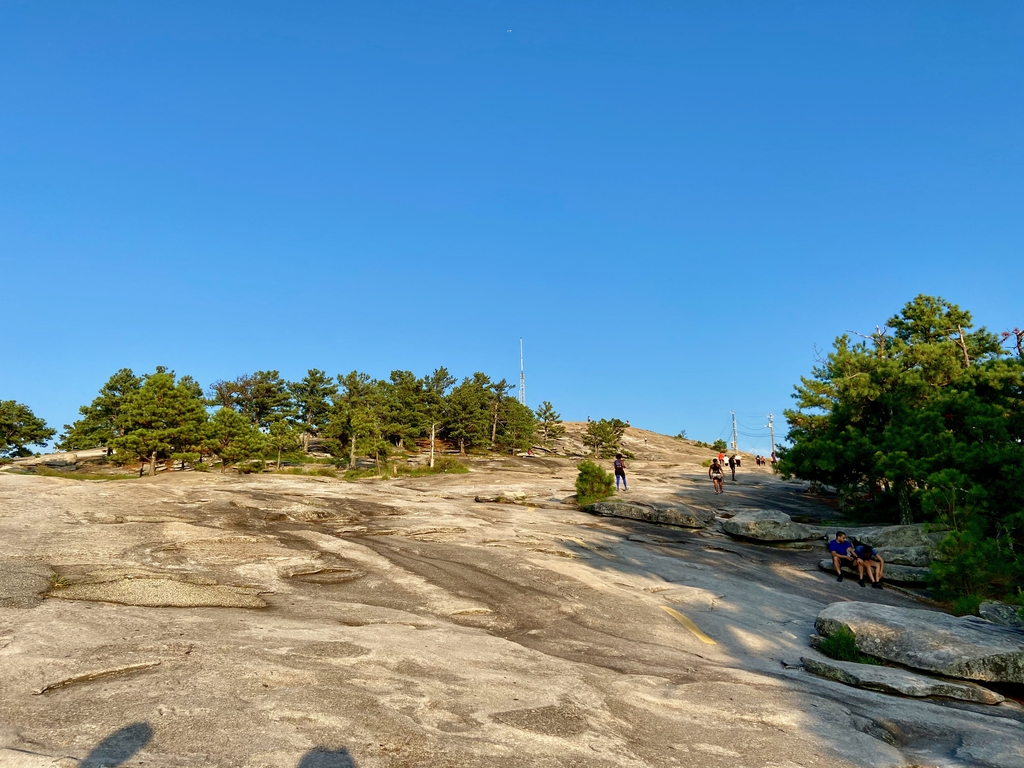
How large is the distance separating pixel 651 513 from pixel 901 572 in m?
10.6

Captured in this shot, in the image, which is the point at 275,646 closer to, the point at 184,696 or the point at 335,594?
the point at 184,696

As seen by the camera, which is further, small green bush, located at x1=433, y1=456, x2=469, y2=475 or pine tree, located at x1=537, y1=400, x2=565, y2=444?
pine tree, located at x1=537, y1=400, x2=565, y2=444

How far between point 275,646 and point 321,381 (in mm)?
81660

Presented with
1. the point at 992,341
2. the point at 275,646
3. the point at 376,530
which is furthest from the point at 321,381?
the point at 275,646

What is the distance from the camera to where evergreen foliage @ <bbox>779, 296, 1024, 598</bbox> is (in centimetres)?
2081

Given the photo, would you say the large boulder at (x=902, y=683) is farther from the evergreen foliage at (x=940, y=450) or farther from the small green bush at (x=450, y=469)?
the small green bush at (x=450, y=469)

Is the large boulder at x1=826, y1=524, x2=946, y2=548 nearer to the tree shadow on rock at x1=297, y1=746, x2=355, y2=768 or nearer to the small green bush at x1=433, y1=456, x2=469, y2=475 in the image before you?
the tree shadow on rock at x1=297, y1=746, x2=355, y2=768

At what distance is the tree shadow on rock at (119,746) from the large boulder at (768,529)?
86.9ft

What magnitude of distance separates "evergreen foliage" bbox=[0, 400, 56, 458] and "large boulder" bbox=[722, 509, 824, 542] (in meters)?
80.5

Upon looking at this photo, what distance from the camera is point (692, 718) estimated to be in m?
8.18

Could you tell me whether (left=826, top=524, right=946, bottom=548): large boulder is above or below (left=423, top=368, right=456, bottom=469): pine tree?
below

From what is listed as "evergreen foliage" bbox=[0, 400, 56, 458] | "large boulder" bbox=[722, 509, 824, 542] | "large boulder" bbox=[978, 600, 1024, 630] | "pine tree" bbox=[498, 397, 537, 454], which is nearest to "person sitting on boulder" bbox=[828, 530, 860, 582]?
"large boulder" bbox=[978, 600, 1024, 630]

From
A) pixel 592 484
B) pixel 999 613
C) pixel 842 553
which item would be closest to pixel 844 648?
pixel 999 613

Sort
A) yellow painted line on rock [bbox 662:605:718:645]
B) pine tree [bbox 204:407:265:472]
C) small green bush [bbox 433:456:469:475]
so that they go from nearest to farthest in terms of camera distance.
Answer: yellow painted line on rock [bbox 662:605:718:645] < small green bush [bbox 433:456:469:475] < pine tree [bbox 204:407:265:472]
